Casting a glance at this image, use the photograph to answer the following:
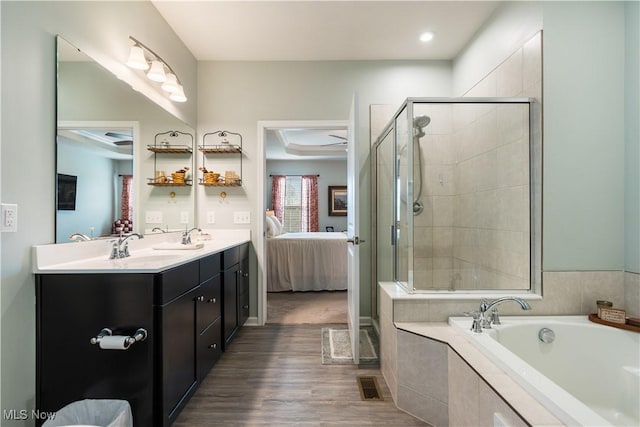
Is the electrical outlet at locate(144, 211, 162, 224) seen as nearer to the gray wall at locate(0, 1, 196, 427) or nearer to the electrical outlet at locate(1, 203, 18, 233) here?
the gray wall at locate(0, 1, 196, 427)

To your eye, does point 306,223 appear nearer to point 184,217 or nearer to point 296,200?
point 296,200

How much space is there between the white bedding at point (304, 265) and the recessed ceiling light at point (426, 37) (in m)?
2.67

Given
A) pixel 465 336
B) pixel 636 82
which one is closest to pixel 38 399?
pixel 465 336

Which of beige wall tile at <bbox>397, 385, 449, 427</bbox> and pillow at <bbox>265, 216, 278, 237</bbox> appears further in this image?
pillow at <bbox>265, 216, 278, 237</bbox>

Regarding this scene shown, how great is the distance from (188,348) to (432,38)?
3068mm

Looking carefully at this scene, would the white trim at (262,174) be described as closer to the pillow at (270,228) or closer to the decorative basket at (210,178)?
the decorative basket at (210,178)

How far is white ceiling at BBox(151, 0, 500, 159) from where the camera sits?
226 cm

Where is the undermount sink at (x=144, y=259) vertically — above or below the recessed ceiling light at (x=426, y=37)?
below

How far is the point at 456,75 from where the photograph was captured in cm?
294

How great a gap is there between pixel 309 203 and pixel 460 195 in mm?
5113

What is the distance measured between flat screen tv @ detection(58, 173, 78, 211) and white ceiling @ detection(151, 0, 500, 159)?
A: 1568 mm

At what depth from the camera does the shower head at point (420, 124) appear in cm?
222

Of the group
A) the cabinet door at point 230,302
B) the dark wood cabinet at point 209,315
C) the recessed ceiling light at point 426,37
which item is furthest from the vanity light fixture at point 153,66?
the recessed ceiling light at point 426,37

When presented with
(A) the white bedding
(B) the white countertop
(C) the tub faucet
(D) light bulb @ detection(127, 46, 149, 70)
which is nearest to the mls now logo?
(B) the white countertop
